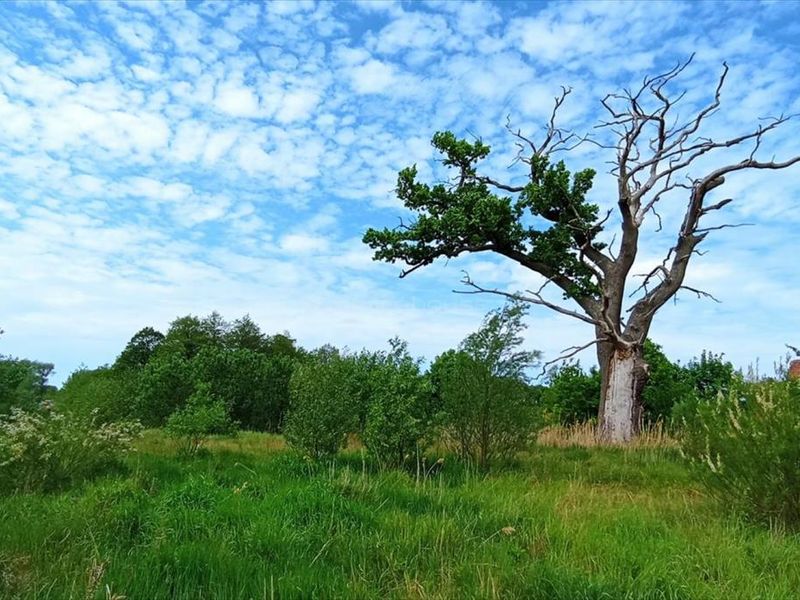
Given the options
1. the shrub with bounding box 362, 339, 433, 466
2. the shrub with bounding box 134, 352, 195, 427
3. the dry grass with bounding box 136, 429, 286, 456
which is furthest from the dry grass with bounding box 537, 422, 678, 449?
the shrub with bounding box 134, 352, 195, 427

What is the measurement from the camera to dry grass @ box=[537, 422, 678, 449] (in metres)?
12.5

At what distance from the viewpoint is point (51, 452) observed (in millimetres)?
7191

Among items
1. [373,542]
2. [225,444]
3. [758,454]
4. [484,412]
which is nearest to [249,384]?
[225,444]

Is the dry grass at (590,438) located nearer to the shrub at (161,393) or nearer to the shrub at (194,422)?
the shrub at (194,422)

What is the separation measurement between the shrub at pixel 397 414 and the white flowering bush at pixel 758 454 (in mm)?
3499

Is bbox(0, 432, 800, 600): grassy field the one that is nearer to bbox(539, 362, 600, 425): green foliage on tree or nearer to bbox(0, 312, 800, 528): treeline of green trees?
bbox(0, 312, 800, 528): treeline of green trees

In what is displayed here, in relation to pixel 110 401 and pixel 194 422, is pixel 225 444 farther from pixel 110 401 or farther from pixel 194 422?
pixel 110 401

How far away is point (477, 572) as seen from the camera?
4.13 m

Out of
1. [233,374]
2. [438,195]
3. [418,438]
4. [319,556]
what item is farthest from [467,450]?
[233,374]

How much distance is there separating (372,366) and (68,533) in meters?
5.20

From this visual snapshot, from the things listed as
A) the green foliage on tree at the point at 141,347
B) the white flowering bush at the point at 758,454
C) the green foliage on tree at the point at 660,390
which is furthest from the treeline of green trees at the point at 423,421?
the green foliage on tree at the point at 141,347

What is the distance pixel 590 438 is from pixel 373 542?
390 inches

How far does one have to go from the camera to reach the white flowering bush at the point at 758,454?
5641mm

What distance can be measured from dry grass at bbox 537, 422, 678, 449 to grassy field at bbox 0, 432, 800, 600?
4.93 meters
